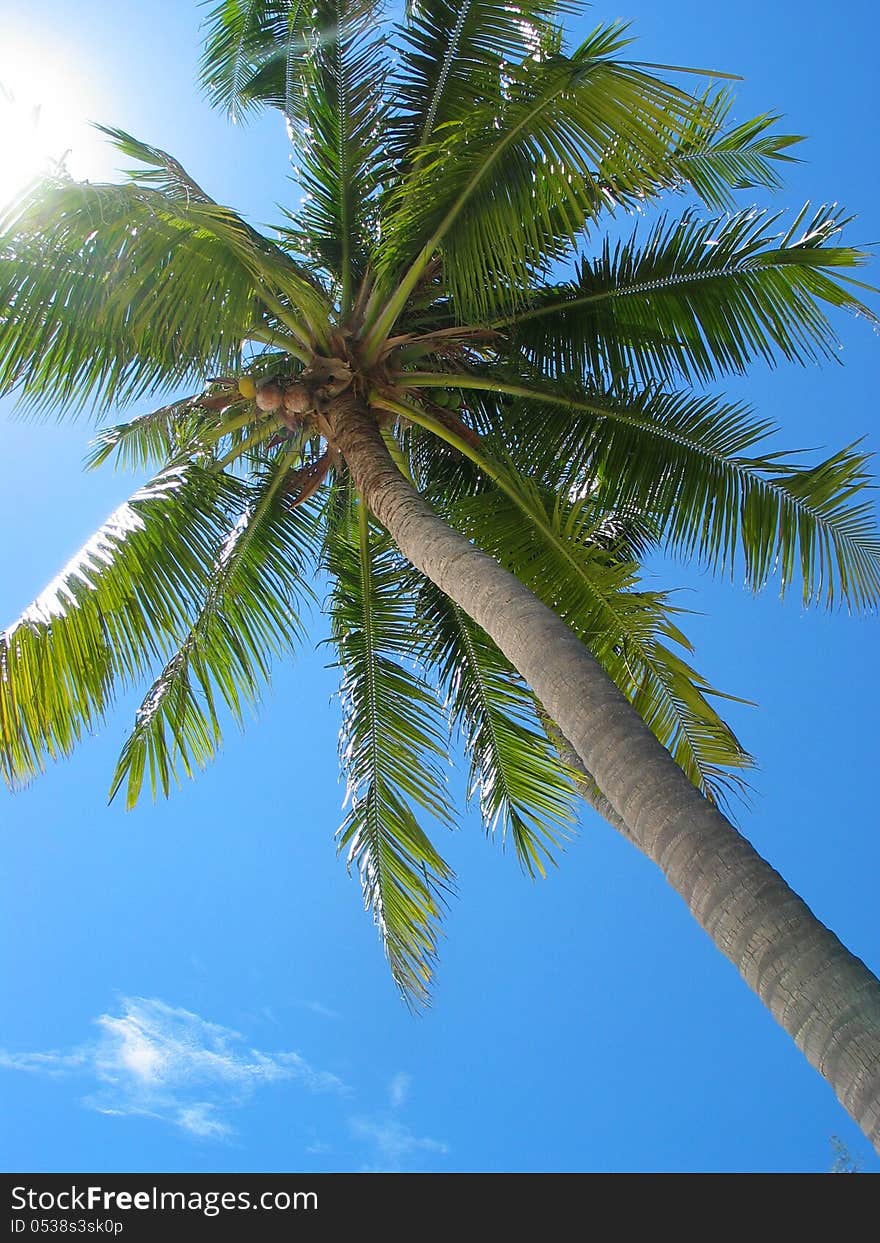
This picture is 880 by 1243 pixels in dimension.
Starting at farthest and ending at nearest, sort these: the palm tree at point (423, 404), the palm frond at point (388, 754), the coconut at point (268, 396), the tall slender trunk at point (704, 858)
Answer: the palm frond at point (388, 754)
the coconut at point (268, 396)
the palm tree at point (423, 404)
the tall slender trunk at point (704, 858)

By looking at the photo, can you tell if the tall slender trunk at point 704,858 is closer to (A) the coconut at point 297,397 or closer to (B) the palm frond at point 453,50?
(A) the coconut at point 297,397

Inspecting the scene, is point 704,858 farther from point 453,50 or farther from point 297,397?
point 453,50

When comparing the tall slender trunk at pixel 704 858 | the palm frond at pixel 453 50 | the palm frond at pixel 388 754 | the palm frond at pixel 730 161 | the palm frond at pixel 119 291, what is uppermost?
the palm frond at pixel 453 50

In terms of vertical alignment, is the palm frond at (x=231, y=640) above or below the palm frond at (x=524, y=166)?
below

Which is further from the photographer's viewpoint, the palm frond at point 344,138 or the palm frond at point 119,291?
the palm frond at point 344,138

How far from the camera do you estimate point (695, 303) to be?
7.26 meters

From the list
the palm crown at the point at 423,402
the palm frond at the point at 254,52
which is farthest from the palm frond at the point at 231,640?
the palm frond at the point at 254,52

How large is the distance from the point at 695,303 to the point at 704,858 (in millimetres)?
5007

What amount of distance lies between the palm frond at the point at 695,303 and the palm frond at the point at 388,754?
2021mm

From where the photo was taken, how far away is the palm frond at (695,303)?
266 inches

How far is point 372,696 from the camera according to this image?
8.05 m

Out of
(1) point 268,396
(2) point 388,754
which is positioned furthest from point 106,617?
(2) point 388,754

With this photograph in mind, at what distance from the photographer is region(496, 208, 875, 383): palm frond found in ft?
22.2

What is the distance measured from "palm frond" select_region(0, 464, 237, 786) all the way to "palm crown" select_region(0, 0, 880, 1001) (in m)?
0.02
